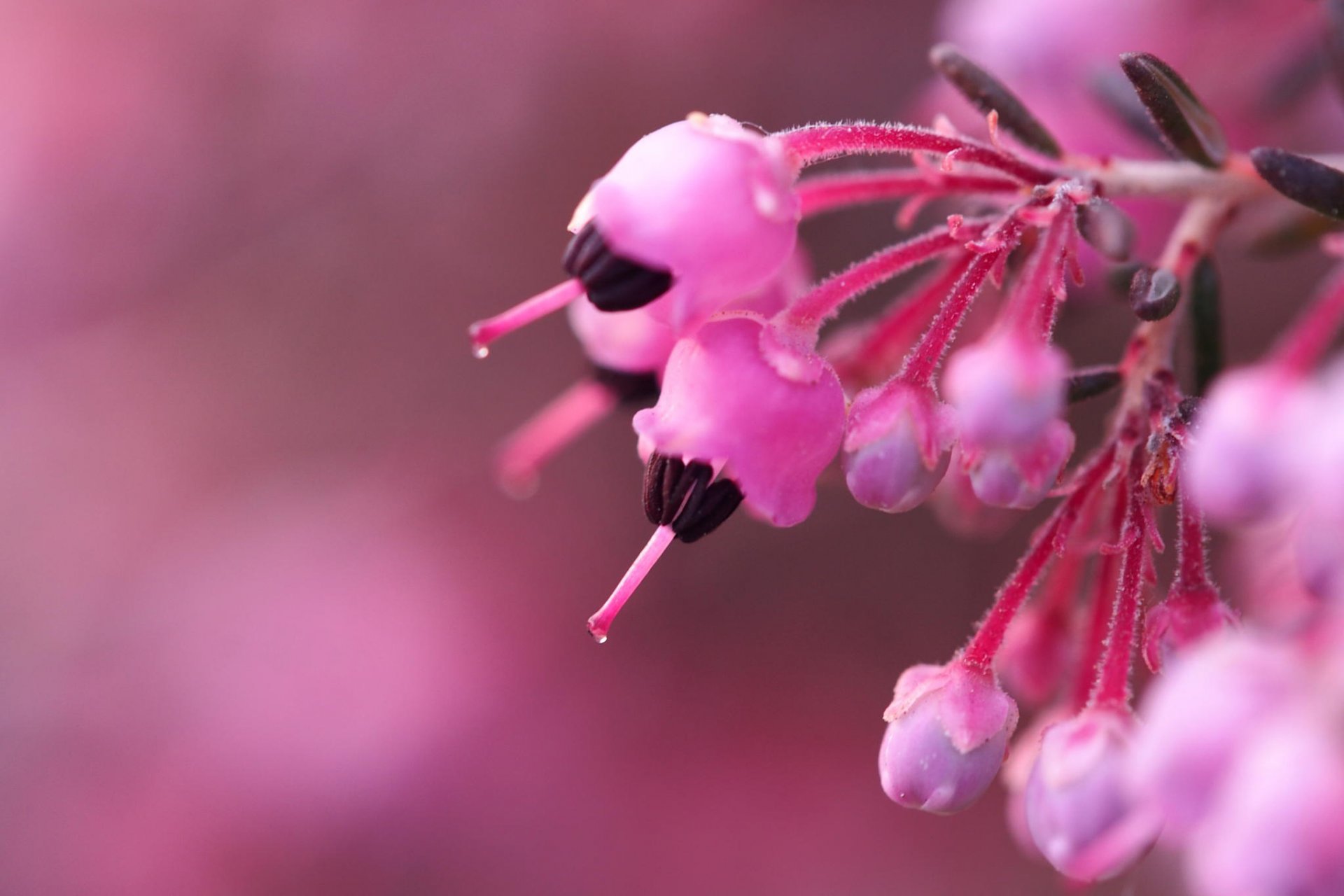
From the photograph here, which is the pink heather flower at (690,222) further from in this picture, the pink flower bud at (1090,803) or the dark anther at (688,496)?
the pink flower bud at (1090,803)

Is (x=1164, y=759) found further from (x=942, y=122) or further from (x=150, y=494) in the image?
(x=150, y=494)

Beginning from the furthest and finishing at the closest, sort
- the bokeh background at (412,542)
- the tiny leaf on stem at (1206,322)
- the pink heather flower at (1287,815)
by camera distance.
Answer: the bokeh background at (412,542)
the tiny leaf on stem at (1206,322)
the pink heather flower at (1287,815)

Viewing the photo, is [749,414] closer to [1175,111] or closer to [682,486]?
[682,486]

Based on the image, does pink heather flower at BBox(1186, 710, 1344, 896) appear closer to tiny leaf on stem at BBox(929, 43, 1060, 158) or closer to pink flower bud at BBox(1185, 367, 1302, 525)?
pink flower bud at BBox(1185, 367, 1302, 525)

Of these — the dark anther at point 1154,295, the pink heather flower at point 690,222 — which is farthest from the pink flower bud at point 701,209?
the dark anther at point 1154,295

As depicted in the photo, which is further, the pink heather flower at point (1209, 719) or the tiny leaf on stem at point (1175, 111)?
the tiny leaf on stem at point (1175, 111)

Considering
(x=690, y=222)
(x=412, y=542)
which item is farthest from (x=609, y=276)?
(x=412, y=542)
